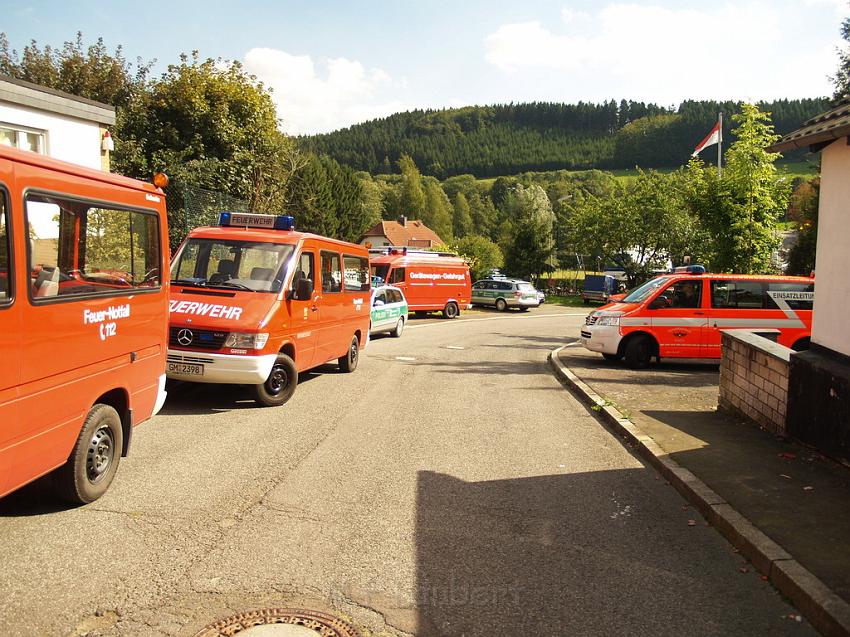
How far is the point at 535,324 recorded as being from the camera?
30672 millimetres

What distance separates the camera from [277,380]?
9742mm

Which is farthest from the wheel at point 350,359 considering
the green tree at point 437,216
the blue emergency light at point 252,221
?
the green tree at point 437,216

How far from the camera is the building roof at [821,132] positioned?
21.1 feet

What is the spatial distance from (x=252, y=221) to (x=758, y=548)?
27.6 ft

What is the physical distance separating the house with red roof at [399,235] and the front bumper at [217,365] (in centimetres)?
8410

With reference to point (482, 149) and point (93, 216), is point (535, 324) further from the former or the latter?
point (482, 149)

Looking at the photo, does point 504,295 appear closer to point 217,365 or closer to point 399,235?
point 217,365

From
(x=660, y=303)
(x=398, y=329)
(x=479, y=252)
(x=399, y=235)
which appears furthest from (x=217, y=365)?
(x=399, y=235)

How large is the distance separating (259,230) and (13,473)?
22.1 feet

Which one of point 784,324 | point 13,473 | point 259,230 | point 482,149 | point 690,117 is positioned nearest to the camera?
point 13,473

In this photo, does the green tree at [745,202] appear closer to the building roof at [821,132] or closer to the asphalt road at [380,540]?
the building roof at [821,132]

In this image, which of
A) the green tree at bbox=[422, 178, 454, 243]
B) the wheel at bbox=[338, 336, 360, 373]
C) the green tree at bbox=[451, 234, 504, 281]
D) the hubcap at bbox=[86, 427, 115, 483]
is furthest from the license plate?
the green tree at bbox=[422, 178, 454, 243]

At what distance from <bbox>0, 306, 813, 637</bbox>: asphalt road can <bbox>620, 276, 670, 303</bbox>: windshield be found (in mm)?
6877

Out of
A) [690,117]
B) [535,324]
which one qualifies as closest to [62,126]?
[535,324]
